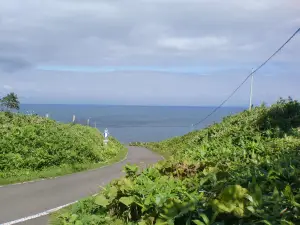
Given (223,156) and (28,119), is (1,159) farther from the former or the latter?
(223,156)

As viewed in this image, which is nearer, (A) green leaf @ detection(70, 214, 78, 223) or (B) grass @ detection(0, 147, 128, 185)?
(A) green leaf @ detection(70, 214, 78, 223)

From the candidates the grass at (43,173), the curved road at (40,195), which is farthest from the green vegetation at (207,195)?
the grass at (43,173)

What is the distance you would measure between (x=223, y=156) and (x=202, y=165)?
243 cm

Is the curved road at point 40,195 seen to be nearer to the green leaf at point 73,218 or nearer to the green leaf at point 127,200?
the green leaf at point 73,218

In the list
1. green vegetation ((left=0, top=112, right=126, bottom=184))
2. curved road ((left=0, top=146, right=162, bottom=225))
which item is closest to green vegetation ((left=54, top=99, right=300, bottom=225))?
curved road ((left=0, top=146, right=162, bottom=225))

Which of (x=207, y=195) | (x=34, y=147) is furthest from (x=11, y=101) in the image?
(x=207, y=195)

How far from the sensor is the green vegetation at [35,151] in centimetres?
1706

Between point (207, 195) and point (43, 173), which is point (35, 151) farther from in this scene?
point (207, 195)

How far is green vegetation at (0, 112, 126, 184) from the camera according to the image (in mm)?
17062

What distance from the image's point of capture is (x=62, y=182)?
1561 cm

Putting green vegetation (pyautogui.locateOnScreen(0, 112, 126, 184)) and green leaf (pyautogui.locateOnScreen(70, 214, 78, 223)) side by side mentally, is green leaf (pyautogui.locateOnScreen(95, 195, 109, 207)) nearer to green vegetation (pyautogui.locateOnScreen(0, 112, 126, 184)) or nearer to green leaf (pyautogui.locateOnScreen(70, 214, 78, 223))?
green leaf (pyautogui.locateOnScreen(70, 214, 78, 223))

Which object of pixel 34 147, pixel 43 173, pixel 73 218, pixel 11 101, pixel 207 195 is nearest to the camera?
pixel 207 195

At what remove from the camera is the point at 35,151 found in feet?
62.6

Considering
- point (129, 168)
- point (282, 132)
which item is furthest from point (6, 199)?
point (282, 132)
